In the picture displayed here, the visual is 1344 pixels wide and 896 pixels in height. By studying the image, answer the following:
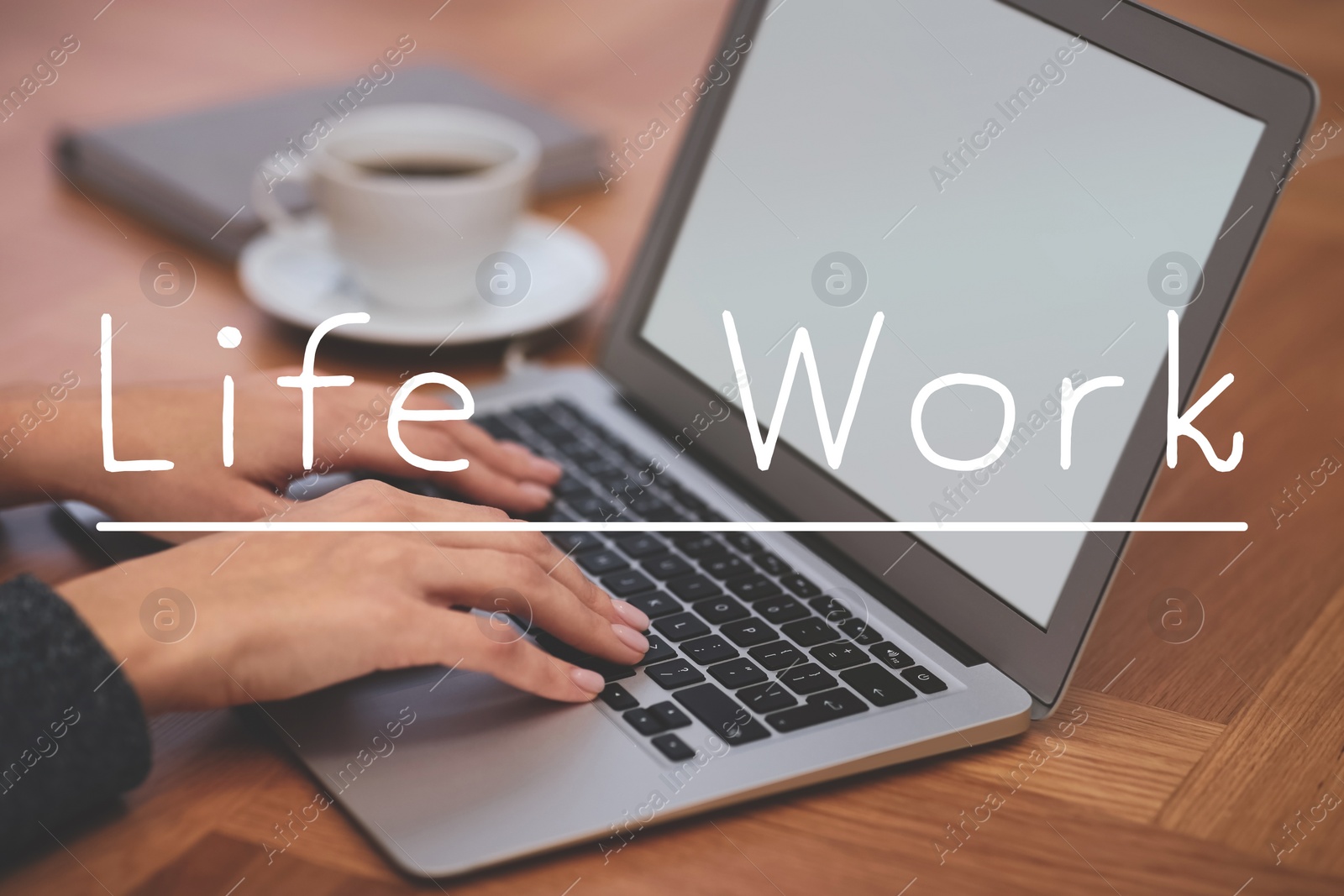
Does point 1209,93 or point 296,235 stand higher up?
point 1209,93

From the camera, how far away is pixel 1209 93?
553mm

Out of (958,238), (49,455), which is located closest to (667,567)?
(958,238)

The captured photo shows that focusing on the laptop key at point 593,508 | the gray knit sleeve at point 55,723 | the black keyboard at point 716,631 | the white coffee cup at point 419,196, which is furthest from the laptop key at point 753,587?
the white coffee cup at point 419,196

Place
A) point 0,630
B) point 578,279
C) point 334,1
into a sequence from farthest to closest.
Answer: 1. point 334,1
2. point 578,279
3. point 0,630

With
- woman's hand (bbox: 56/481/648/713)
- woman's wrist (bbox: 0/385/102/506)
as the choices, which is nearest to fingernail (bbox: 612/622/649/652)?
woman's hand (bbox: 56/481/648/713)

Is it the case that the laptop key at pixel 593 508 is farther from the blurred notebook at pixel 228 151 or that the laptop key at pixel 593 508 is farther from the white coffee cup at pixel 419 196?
the blurred notebook at pixel 228 151

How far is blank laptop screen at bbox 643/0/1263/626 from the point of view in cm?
57

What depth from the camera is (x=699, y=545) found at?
27.4 inches

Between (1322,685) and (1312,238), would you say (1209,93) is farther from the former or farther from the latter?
(1312,238)

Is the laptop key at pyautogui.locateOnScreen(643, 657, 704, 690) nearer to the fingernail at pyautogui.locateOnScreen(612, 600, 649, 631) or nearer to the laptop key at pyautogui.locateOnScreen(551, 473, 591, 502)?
the fingernail at pyautogui.locateOnScreen(612, 600, 649, 631)

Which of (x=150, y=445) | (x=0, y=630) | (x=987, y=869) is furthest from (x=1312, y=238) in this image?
(x=0, y=630)

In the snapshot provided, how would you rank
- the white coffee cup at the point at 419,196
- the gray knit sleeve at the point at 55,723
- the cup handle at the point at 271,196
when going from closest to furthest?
1. the gray knit sleeve at the point at 55,723
2. the white coffee cup at the point at 419,196
3. the cup handle at the point at 271,196

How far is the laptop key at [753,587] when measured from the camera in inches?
25.5

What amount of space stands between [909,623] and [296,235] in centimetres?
67
